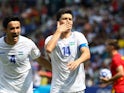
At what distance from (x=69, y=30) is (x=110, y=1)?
1531 cm

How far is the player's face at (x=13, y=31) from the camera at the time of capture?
30.6ft

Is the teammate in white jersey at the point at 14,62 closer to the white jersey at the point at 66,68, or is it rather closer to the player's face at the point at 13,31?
the player's face at the point at 13,31

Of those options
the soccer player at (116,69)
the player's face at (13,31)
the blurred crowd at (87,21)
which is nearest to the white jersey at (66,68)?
the player's face at (13,31)

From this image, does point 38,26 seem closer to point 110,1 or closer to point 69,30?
point 110,1

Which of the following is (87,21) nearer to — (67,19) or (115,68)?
(115,68)

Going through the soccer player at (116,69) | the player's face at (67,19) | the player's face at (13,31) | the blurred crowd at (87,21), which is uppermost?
the blurred crowd at (87,21)

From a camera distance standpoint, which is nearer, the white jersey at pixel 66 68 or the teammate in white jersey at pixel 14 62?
the white jersey at pixel 66 68

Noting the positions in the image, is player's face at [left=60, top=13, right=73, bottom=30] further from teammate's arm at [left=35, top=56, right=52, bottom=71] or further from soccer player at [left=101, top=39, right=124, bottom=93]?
soccer player at [left=101, top=39, right=124, bottom=93]

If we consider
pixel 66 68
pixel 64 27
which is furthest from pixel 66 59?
pixel 64 27

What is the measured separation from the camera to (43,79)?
1584 centimetres

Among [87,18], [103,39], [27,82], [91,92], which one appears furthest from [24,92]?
[87,18]

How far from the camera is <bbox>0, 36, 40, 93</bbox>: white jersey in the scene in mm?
9469

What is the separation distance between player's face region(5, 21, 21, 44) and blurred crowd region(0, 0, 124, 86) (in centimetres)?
693

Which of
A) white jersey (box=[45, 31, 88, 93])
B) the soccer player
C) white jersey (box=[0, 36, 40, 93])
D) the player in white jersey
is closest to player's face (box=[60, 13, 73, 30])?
the player in white jersey
